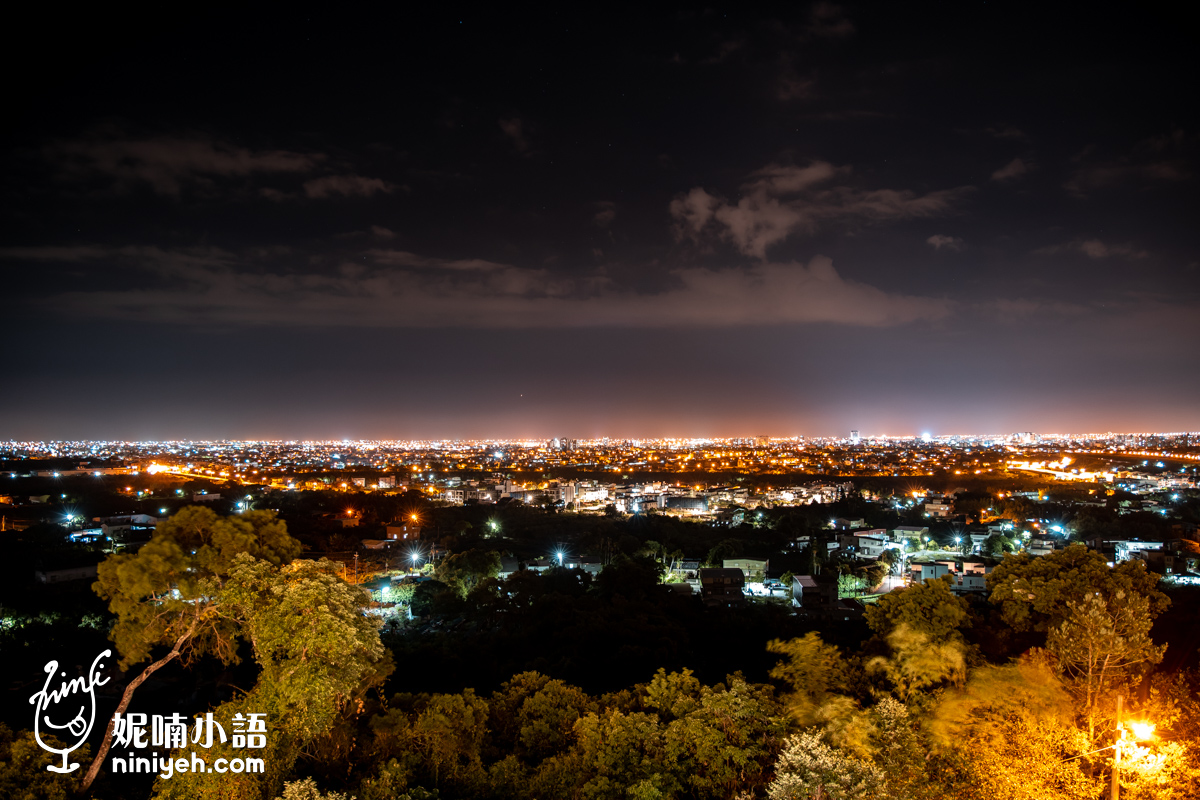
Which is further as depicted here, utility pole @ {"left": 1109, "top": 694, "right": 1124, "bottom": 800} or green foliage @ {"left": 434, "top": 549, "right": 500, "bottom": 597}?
green foliage @ {"left": 434, "top": 549, "right": 500, "bottom": 597}

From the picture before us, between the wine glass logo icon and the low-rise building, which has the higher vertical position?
the wine glass logo icon

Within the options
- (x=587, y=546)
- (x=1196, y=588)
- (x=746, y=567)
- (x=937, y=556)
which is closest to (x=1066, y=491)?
(x=937, y=556)

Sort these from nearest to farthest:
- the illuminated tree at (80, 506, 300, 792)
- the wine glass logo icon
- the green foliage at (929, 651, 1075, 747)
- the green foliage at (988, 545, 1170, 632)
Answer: the wine glass logo icon, the green foliage at (929, 651, 1075, 747), the illuminated tree at (80, 506, 300, 792), the green foliage at (988, 545, 1170, 632)

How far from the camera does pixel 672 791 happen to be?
265 inches

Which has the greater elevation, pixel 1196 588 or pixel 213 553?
pixel 213 553

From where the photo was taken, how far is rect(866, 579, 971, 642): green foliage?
8938mm

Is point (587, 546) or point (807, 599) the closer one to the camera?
point (807, 599)

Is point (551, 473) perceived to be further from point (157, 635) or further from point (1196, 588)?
point (157, 635)

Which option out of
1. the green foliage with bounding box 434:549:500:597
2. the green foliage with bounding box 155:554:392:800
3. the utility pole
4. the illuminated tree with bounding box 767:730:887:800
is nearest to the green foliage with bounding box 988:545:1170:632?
the utility pole

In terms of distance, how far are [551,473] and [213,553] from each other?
67805mm

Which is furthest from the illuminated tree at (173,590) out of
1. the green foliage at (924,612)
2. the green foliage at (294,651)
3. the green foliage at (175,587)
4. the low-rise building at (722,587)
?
the low-rise building at (722,587)

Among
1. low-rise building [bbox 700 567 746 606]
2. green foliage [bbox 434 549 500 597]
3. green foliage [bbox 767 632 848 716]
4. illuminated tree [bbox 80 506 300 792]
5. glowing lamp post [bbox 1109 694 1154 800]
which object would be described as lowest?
low-rise building [bbox 700 567 746 606]

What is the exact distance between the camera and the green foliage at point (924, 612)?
8.94 metres

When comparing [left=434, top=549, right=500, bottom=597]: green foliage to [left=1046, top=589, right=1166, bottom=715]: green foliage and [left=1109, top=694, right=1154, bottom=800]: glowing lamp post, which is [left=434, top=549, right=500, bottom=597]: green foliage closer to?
[left=1046, top=589, right=1166, bottom=715]: green foliage
